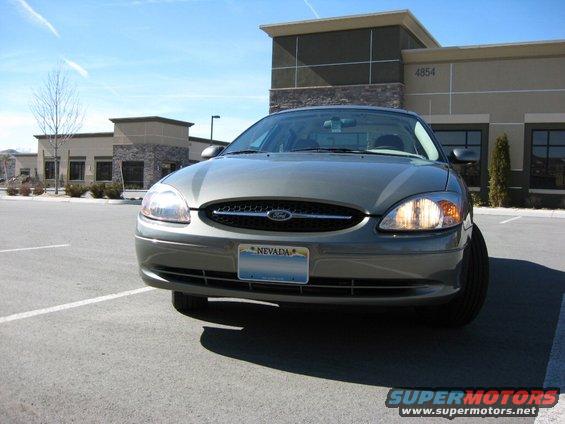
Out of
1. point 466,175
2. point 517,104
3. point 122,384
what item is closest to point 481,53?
point 517,104

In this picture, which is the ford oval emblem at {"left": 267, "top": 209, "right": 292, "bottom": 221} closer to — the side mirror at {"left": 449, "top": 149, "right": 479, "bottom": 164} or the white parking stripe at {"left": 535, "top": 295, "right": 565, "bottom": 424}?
the white parking stripe at {"left": 535, "top": 295, "right": 565, "bottom": 424}

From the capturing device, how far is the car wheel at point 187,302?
3.77 metres

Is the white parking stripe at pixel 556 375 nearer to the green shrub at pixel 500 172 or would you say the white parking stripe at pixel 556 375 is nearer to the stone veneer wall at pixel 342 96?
the green shrub at pixel 500 172

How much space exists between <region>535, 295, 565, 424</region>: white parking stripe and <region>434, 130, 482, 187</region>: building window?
19.8m

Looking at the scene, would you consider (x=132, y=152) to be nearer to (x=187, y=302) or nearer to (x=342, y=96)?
(x=342, y=96)

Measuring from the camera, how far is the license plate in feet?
8.91

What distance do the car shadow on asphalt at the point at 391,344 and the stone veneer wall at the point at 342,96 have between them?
19.5 m

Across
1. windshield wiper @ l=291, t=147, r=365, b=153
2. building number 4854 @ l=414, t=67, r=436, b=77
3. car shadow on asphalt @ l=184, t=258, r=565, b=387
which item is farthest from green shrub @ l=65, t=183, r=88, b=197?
windshield wiper @ l=291, t=147, r=365, b=153

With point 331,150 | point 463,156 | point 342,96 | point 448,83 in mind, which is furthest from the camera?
point 342,96

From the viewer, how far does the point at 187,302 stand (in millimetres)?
3795

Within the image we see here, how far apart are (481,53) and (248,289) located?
888 inches

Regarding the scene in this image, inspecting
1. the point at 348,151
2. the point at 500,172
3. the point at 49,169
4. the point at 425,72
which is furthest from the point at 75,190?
the point at 49,169

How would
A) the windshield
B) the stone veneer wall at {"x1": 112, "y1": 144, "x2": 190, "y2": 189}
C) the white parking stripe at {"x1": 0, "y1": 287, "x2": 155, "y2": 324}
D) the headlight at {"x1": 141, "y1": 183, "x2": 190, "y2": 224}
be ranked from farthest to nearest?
the stone veneer wall at {"x1": 112, "y1": 144, "x2": 190, "y2": 189}
the windshield
the white parking stripe at {"x1": 0, "y1": 287, "x2": 155, "y2": 324}
the headlight at {"x1": 141, "y1": 183, "x2": 190, "y2": 224}

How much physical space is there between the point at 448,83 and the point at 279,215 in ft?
73.4
